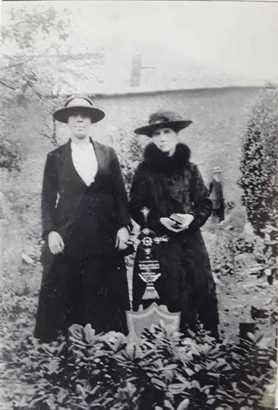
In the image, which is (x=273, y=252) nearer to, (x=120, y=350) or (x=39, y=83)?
(x=120, y=350)

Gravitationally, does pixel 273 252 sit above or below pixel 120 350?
above

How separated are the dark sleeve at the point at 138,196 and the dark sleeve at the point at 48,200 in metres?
0.29

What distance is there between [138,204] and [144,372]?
24.2 inches

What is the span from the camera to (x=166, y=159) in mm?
2041

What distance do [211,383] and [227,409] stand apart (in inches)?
4.3

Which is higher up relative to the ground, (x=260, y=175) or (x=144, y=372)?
(x=260, y=175)

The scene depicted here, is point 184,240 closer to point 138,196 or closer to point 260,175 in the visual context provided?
point 138,196

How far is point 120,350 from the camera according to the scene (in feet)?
6.55

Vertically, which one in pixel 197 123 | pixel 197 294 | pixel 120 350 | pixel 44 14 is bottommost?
pixel 120 350

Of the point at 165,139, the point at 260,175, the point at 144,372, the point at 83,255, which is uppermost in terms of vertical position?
the point at 165,139

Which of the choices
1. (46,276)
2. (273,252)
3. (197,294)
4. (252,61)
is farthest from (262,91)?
(46,276)

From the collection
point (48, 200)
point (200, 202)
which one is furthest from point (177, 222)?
point (48, 200)

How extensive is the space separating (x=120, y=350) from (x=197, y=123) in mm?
882

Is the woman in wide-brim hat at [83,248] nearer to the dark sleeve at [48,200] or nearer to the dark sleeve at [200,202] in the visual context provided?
the dark sleeve at [48,200]
